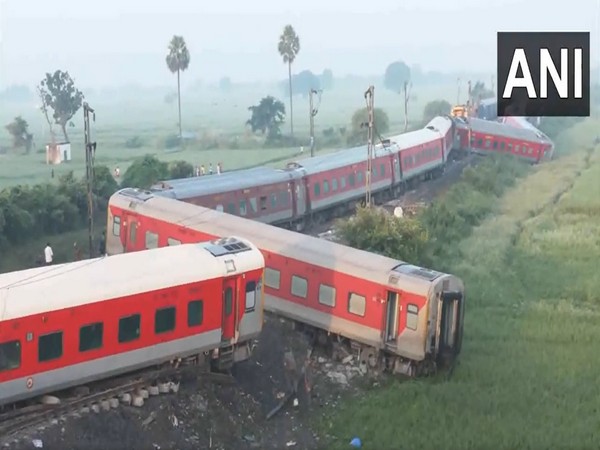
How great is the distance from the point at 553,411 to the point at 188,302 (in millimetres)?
8226

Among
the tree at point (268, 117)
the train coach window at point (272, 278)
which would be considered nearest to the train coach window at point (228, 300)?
the train coach window at point (272, 278)

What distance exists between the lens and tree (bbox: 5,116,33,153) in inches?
2606

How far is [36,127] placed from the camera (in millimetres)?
94312

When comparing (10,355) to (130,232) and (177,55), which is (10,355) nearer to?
(130,232)

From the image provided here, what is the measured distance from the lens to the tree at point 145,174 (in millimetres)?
42938

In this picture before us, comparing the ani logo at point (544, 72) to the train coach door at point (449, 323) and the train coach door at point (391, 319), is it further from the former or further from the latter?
the train coach door at point (391, 319)

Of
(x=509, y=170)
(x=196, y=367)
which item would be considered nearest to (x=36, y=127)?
(x=509, y=170)

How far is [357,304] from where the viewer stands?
20.3 meters

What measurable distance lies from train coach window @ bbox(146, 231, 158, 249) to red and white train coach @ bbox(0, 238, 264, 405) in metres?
7.68

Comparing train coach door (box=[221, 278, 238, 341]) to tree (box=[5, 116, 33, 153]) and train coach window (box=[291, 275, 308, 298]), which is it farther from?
tree (box=[5, 116, 33, 153])

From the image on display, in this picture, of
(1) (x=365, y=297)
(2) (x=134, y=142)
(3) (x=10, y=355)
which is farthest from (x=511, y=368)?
(2) (x=134, y=142)

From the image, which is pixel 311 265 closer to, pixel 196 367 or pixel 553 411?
pixel 196 367

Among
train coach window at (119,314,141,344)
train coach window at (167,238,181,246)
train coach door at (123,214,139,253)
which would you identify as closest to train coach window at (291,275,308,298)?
train coach window at (167,238,181,246)

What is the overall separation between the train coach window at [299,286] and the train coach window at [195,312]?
427cm
